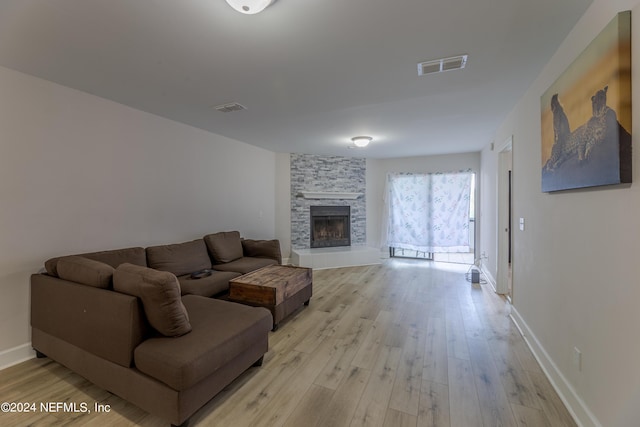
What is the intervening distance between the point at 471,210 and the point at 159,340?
607 centimetres

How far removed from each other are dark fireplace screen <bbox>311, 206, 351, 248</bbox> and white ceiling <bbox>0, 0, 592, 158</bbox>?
10.0 ft

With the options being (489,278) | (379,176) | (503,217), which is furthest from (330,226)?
(503,217)

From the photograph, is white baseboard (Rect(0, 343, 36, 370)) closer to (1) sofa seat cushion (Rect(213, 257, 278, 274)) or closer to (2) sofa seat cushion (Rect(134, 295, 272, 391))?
(2) sofa seat cushion (Rect(134, 295, 272, 391))

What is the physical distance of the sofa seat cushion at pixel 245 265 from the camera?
362cm

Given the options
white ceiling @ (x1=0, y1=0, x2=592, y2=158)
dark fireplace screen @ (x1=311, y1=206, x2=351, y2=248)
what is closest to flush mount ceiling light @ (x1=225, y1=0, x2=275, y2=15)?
white ceiling @ (x1=0, y1=0, x2=592, y2=158)

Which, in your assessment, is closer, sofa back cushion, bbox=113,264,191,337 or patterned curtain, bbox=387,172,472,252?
sofa back cushion, bbox=113,264,191,337

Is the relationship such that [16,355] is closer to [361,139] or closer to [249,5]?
[249,5]

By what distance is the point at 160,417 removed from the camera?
154 cm

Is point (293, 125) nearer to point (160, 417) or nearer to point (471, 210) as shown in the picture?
point (160, 417)

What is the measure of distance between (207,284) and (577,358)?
3177 mm

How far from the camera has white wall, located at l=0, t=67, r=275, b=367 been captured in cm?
Result: 225

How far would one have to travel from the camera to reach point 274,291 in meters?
2.78

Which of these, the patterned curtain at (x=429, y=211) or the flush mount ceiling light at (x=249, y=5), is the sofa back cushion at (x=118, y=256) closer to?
the flush mount ceiling light at (x=249, y=5)

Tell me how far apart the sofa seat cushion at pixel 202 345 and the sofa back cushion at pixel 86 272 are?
57 cm
